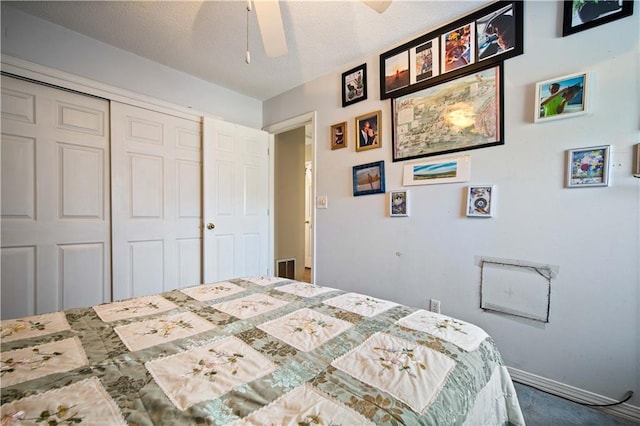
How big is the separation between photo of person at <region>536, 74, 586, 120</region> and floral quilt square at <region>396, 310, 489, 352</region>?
135 cm

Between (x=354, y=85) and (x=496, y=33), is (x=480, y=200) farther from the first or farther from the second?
(x=354, y=85)

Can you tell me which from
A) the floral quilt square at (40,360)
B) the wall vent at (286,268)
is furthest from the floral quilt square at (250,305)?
the wall vent at (286,268)

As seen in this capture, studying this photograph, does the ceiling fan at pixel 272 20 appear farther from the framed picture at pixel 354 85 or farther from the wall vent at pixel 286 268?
the wall vent at pixel 286 268

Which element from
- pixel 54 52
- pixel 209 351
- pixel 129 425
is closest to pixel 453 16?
pixel 209 351

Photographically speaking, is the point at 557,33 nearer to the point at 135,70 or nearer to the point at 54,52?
the point at 135,70

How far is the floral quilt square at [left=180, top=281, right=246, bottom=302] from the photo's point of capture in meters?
1.36

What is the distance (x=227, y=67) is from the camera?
256 cm

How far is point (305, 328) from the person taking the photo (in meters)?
0.99

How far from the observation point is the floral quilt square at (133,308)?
1112 millimetres

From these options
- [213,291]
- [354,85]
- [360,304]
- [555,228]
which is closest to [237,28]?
[354,85]

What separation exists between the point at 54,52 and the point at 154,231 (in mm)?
1509

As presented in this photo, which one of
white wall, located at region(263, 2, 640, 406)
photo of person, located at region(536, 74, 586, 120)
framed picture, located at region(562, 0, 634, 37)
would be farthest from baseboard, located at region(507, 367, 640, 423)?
framed picture, located at region(562, 0, 634, 37)

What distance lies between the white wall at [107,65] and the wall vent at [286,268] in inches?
73.3

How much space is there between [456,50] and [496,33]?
234 millimetres
